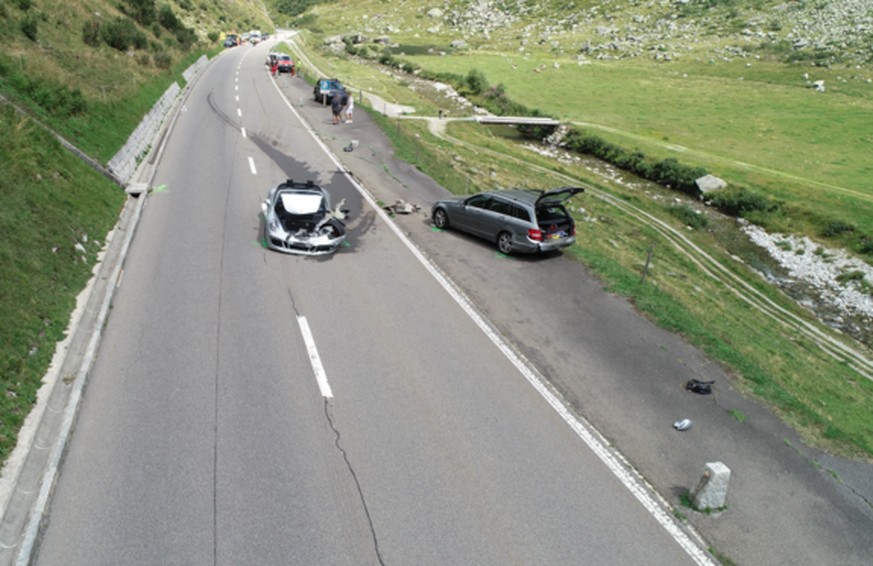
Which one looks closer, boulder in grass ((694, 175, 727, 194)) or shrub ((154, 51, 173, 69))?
boulder in grass ((694, 175, 727, 194))

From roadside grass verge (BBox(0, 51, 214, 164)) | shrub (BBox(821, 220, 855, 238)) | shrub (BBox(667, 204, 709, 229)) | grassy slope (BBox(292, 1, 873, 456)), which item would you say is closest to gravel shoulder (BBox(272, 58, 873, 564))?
grassy slope (BBox(292, 1, 873, 456))

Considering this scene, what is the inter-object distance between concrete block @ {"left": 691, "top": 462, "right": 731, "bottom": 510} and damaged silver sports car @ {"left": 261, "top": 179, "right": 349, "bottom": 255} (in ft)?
33.1

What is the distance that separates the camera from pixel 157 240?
1458 centimetres

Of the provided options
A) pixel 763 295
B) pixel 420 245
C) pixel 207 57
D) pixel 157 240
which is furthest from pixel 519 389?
pixel 207 57

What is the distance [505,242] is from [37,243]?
431 inches

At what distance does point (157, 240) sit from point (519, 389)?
10440mm

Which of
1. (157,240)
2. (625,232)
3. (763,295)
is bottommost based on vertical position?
(763,295)

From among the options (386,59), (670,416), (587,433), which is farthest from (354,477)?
(386,59)

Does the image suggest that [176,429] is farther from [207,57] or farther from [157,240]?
[207,57]

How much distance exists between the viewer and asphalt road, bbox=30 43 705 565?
645 centimetres

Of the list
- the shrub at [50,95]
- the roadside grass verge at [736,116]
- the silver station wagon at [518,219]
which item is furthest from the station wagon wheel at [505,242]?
the roadside grass verge at [736,116]

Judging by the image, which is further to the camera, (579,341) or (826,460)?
(579,341)

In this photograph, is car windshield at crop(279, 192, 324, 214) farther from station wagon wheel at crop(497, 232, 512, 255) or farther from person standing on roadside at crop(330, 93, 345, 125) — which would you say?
person standing on roadside at crop(330, 93, 345, 125)

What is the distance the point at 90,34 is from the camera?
30000 mm
